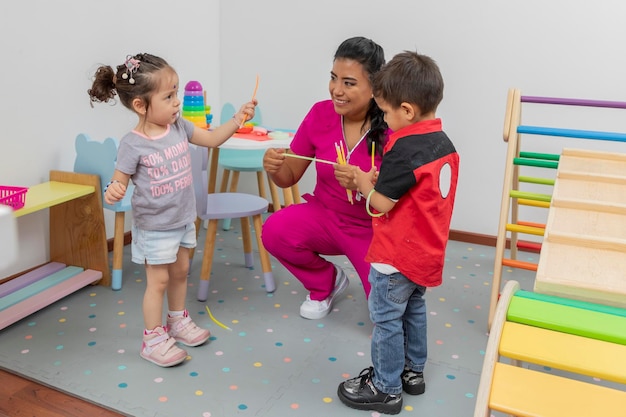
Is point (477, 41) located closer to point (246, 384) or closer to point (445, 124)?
point (445, 124)

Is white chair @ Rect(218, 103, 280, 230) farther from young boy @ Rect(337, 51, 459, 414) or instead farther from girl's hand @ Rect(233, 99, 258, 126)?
young boy @ Rect(337, 51, 459, 414)

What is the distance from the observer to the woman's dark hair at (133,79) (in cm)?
175

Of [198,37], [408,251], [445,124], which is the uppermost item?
[198,37]

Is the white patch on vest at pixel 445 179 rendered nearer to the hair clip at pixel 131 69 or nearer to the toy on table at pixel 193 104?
the hair clip at pixel 131 69

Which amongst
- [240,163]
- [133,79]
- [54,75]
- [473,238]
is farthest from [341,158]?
[473,238]

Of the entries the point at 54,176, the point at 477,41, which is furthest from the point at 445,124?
the point at 54,176

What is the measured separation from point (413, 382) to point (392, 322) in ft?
0.86

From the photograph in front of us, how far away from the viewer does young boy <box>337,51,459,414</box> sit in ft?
5.04

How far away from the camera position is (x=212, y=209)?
2.39 metres

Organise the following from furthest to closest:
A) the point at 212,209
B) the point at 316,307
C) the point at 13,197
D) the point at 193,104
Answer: the point at 193,104 < the point at 212,209 < the point at 316,307 < the point at 13,197

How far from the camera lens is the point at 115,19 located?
267 cm

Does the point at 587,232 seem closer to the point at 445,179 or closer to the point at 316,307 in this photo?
the point at 445,179

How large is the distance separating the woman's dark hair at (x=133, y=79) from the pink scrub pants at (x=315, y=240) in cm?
75

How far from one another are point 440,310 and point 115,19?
1.87 m
